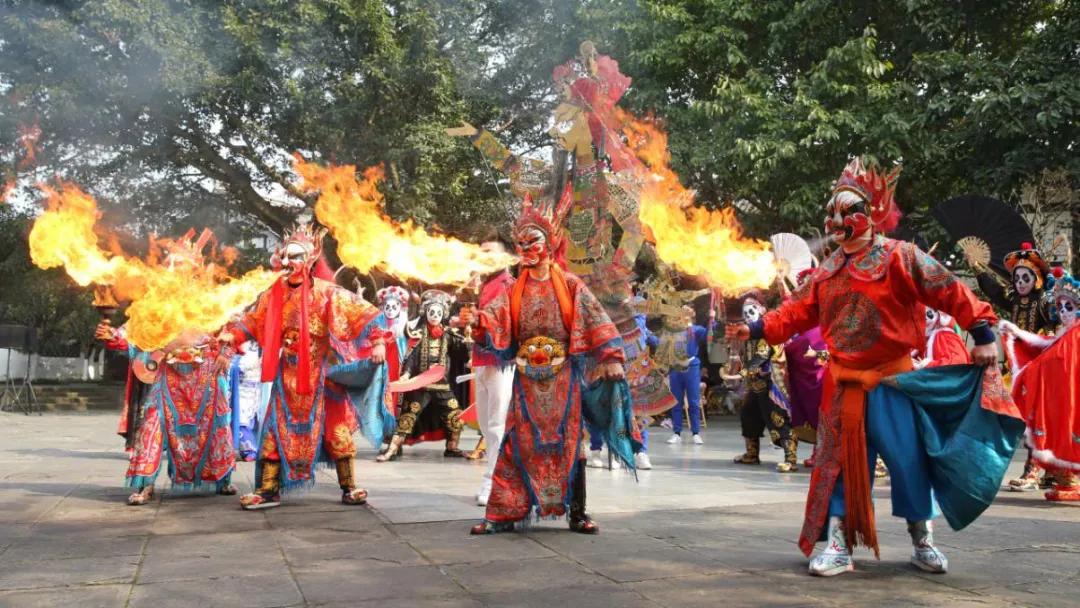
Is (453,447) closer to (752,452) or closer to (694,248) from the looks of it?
(752,452)

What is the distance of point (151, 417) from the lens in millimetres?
6840

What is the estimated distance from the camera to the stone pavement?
153 inches

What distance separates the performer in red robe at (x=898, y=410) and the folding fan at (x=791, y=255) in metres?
4.70

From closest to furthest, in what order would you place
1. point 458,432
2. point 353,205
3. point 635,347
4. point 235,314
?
point 235,314 → point 353,205 → point 635,347 → point 458,432

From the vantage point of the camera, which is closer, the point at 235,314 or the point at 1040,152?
the point at 235,314

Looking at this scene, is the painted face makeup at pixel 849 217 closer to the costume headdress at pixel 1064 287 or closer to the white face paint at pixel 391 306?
the costume headdress at pixel 1064 287

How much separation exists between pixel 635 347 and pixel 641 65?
8268 mm

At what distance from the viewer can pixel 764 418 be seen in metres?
9.66

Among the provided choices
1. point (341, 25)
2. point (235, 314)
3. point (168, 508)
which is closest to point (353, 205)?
point (235, 314)

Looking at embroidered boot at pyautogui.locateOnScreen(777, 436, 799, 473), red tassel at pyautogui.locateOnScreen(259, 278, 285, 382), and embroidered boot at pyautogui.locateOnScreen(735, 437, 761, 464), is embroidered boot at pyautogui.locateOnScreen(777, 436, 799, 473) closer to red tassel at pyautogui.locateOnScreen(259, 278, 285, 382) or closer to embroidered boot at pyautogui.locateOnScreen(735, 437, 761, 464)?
embroidered boot at pyautogui.locateOnScreen(735, 437, 761, 464)

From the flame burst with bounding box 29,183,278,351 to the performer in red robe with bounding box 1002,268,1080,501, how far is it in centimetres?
570

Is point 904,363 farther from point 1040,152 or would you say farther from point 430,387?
point 1040,152

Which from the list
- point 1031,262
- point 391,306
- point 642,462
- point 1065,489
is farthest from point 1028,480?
point 391,306

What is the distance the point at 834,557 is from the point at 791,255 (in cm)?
552
